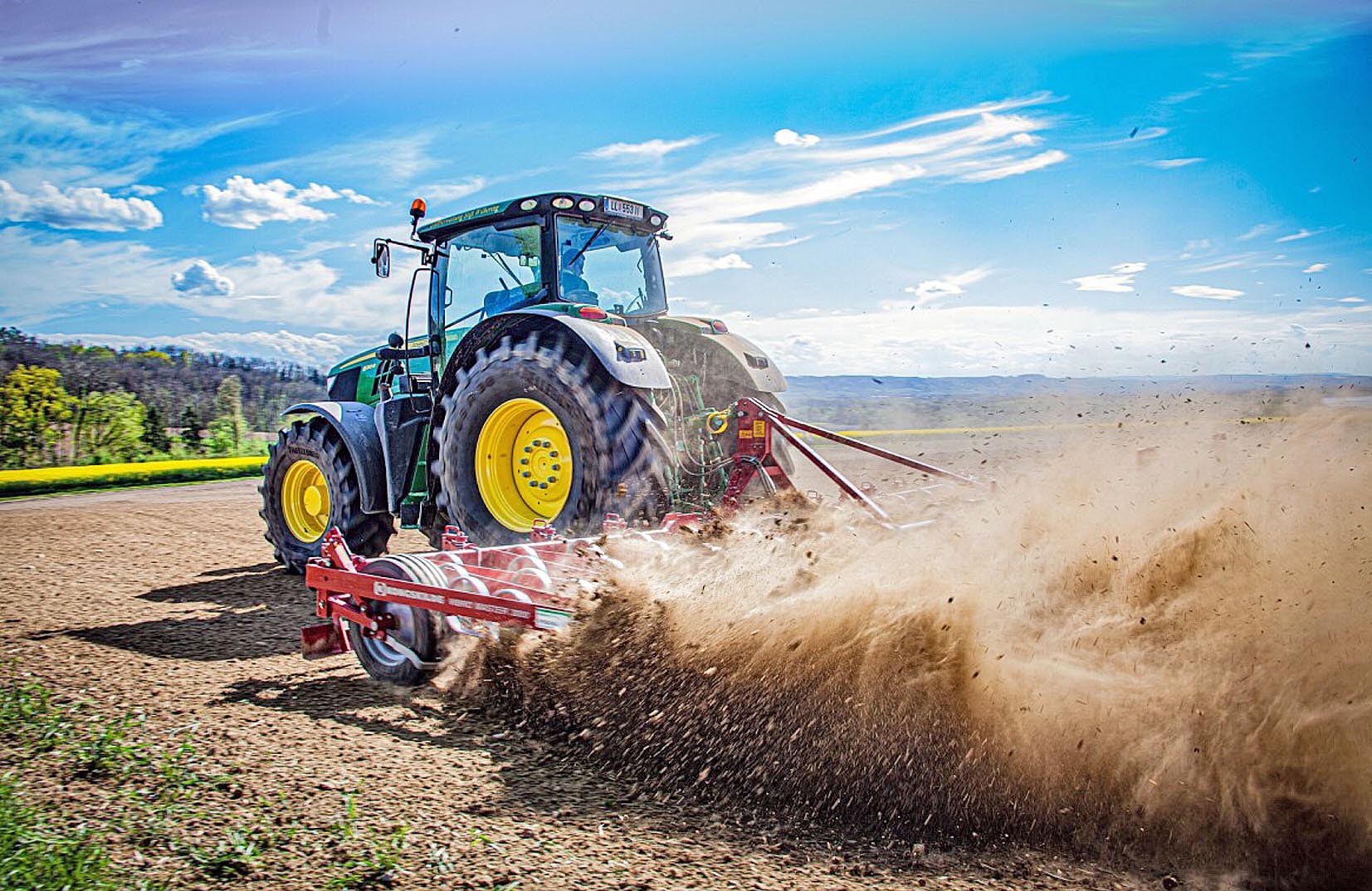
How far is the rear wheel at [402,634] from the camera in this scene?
3.85 meters

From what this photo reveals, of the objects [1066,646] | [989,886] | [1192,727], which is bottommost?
[989,886]

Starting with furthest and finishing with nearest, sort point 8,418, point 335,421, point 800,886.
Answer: point 8,418 → point 335,421 → point 800,886

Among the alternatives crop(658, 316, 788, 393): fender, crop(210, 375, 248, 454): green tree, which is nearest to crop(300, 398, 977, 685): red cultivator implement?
crop(658, 316, 788, 393): fender

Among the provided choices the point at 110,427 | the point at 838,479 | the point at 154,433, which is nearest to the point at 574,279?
the point at 838,479

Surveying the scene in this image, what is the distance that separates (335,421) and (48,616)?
2.04 m

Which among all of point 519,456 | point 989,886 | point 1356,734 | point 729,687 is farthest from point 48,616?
point 1356,734

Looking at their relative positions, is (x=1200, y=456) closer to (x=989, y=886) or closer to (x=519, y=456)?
(x=989, y=886)

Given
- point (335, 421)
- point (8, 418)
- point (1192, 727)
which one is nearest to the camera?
point (1192, 727)

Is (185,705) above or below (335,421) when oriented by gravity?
below

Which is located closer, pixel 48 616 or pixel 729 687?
pixel 729 687

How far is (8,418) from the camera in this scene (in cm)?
1524

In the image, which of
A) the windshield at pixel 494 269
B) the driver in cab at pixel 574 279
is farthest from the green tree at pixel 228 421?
the driver in cab at pixel 574 279

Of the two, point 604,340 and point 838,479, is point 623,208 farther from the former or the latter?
point 838,479

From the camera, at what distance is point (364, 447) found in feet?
20.5
